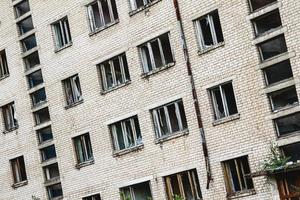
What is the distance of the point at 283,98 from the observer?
19219mm

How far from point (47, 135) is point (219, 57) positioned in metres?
9.26

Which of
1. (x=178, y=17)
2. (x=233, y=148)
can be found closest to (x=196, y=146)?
(x=233, y=148)

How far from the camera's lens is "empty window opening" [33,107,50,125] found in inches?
1054

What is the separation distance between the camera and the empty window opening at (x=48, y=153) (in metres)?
26.2

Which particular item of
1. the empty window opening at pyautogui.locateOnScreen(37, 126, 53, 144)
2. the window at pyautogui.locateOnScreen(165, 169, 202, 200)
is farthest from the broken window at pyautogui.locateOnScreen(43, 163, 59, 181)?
the window at pyautogui.locateOnScreen(165, 169, 202, 200)

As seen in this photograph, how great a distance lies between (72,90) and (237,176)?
8.39 metres

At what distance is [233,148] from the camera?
19984 millimetres

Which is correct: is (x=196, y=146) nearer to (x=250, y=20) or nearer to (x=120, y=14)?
(x=250, y=20)

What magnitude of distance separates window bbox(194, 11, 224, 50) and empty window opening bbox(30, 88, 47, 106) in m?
8.17

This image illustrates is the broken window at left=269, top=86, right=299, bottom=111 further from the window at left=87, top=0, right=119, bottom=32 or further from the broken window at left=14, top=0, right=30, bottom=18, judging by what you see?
the broken window at left=14, top=0, right=30, bottom=18

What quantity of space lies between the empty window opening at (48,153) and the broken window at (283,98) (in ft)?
34.3

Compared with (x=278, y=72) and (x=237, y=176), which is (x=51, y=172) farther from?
(x=278, y=72)

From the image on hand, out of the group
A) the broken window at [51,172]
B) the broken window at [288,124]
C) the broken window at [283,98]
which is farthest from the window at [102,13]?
the broken window at [288,124]

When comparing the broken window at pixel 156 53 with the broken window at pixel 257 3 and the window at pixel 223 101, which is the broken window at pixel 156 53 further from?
the broken window at pixel 257 3
